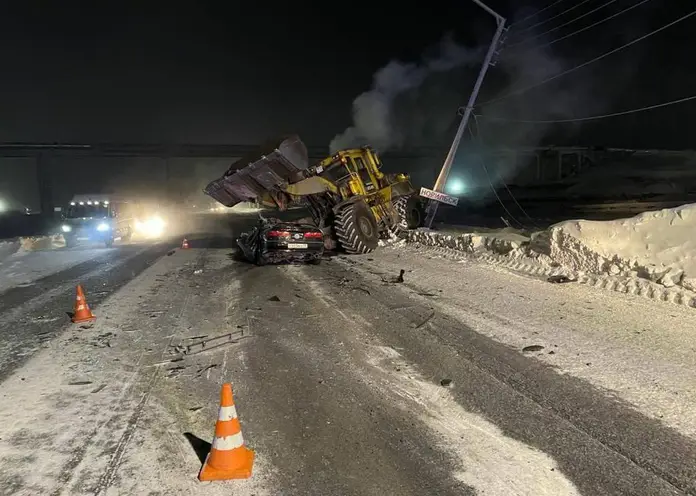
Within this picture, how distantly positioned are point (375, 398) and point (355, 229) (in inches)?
383

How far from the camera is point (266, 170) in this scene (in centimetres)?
1276

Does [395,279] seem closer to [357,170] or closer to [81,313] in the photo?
[81,313]

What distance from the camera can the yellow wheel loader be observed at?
41.9 feet

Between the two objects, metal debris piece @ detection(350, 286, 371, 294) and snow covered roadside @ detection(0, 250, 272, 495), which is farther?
metal debris piece @ detection(350, 286, 371, 294)

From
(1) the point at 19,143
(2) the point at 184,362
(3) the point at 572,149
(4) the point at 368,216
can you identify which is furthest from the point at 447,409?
(1) the point at 19,143

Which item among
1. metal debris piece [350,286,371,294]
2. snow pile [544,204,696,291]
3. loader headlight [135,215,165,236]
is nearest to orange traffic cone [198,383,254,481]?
metal debris piece [350,286,371,294]

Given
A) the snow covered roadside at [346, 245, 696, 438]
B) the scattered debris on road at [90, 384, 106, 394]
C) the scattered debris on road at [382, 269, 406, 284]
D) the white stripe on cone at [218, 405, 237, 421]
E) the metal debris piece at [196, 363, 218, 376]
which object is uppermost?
the white stripe on cone at [218, 405, 237, 421]

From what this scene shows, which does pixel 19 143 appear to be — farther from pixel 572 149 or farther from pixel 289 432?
pixel 289 432

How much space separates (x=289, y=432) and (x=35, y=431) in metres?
1.96

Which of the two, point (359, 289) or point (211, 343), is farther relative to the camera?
point (359, 289)

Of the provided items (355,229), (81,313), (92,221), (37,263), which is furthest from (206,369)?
(92,221)

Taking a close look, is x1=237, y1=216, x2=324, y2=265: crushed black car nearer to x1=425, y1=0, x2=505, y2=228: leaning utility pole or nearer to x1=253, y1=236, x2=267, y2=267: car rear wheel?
x1=253, y1=236, x2=267, y2=267: car rear wheel

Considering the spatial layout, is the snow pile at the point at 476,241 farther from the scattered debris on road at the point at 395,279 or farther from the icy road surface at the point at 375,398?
the icy road surface at the point at 375,398

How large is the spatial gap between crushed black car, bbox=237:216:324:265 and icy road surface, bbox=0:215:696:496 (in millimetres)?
4362
